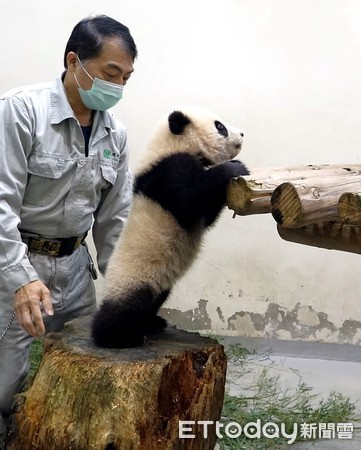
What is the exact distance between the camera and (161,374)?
199 centimetres

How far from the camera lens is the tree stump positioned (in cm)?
194

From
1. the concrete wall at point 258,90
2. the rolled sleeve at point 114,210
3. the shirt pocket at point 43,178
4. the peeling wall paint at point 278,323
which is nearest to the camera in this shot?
the shirt pocket at point 43,178

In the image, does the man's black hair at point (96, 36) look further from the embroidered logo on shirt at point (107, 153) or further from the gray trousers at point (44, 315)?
the gray trousers at point (44, 315)

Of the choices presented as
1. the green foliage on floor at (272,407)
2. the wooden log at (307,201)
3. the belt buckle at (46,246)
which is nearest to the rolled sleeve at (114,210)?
the belt buckle at (46,246)

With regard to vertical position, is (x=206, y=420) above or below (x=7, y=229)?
below

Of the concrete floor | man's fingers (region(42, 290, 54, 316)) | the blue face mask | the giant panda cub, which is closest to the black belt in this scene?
the giant panda cub

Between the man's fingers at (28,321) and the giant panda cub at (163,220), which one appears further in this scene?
the giant panda cub at (163,220)

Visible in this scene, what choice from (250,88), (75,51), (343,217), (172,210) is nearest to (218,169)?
(172,210)

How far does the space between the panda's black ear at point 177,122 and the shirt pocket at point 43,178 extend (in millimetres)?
373

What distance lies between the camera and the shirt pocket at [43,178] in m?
2.18

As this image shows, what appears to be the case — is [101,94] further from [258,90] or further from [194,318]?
[194,318]

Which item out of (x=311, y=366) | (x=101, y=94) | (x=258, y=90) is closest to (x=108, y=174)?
(x=101, y=94)

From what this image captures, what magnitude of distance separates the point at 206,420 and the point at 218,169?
0.77 metres

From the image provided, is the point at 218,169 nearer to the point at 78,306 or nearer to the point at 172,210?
the point at 172,210
